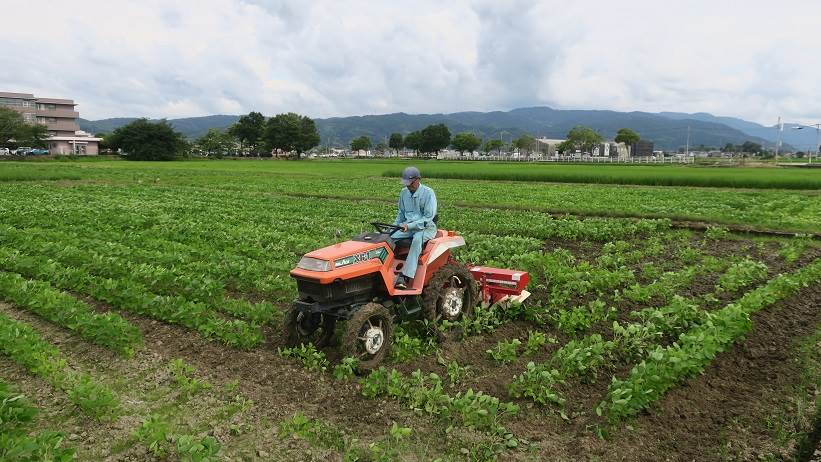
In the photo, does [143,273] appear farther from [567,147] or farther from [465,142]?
[465,142]

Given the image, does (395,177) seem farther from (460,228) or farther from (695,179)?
A: (460,228)

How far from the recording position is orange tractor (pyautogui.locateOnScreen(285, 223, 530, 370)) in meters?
6.01

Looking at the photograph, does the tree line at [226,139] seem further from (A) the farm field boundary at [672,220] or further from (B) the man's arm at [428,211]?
(B) the man's arm at [428,211]

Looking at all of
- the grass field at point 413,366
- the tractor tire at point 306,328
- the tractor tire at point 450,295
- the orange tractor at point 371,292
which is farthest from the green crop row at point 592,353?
the tractor tire at point 306,328

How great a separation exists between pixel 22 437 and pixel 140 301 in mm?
4142

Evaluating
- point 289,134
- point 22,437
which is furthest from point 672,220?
point 289,134

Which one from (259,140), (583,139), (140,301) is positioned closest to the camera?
(140,301)

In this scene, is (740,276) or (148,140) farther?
(148,140)

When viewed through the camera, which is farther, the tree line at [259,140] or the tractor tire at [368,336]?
the tree line at [259,140]

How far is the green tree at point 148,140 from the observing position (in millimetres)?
85062

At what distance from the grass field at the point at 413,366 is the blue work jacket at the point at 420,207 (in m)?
1.46

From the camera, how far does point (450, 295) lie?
7434mm

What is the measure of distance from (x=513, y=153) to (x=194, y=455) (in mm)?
154558

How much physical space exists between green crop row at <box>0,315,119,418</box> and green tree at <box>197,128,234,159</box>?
348 feet
